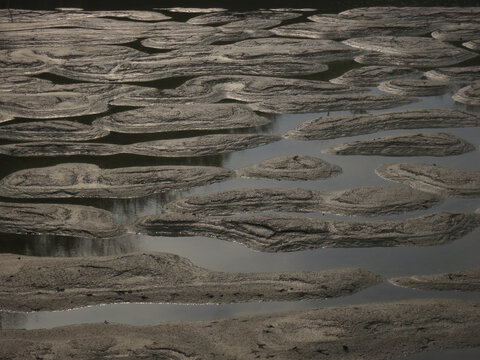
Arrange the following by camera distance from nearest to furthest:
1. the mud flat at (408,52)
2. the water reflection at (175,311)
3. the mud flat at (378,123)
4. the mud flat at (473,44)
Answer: the water reflection at (175,311), the mud flat at (378,123), the mud flat at (408,52), the mud flat at (473,44)

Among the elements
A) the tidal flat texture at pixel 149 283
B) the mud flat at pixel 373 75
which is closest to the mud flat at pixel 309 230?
the tidal flat texture at pixel 149 283

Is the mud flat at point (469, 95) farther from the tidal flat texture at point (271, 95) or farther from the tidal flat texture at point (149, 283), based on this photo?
the tidal flat texture at point (149, 283)

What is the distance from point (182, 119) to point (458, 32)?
416 centimetres

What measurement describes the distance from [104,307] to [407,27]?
23.4 feet

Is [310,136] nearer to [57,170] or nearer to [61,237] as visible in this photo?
[57,170]

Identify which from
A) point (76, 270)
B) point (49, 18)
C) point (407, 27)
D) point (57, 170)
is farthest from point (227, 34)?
point (76, 270)

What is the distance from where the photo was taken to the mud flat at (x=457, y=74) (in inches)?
336

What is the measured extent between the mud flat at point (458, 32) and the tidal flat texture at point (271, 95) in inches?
91.5

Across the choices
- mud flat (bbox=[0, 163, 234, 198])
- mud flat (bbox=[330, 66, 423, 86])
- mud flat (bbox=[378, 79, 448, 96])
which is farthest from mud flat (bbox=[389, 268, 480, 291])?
mud flat (bbox=[330, 66, 423, 86])

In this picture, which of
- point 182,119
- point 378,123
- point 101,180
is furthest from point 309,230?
point 182,119

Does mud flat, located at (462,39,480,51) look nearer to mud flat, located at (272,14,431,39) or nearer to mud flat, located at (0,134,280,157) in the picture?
mud flat, located at (272,14,431,39)

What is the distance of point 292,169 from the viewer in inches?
246

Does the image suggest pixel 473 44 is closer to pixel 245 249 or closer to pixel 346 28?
pixel 346 28

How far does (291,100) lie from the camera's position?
26.3 feet
